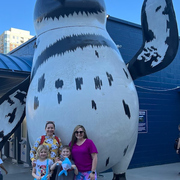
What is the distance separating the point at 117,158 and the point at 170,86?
6471 millimetres

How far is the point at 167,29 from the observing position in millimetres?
2746

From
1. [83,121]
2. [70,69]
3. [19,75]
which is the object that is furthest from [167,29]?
[19,75]

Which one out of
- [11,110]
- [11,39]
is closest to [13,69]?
[11,110]

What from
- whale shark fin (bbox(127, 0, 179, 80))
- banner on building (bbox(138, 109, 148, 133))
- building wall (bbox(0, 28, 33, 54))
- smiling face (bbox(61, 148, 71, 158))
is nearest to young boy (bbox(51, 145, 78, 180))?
smiling face (bbox(61, 148, 71, 158))

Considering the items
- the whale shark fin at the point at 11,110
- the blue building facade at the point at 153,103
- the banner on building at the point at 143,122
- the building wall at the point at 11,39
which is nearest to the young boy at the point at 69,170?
the whale shark fin at the point at 11,110

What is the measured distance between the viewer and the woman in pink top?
7.55ft

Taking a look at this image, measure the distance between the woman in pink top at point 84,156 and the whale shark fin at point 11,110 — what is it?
1.03m

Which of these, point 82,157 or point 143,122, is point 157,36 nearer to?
point 82,157

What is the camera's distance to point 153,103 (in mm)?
7938

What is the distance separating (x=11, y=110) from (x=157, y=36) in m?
1.88

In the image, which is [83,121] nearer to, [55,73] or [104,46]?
[55,73]

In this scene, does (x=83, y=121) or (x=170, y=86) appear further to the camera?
(x=170, y=86)

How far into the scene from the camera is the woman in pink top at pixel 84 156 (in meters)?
2.30

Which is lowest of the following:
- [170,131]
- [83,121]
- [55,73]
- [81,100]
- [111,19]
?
[170,131]
